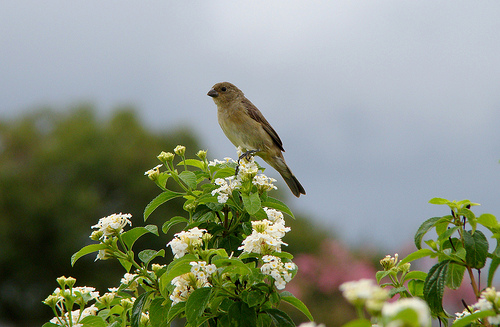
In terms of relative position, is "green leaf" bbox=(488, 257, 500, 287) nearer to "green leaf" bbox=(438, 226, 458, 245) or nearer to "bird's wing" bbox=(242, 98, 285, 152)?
"green leaf" bbox=(438, 226, 458, 245)

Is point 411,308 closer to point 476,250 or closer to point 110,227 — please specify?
point 476,250

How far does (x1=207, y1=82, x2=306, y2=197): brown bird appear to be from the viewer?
18.1ft

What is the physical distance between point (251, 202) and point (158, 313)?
70 centimetres

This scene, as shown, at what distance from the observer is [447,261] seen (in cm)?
224

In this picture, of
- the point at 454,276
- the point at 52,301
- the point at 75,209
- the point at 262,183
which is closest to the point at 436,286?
the point at 454,276

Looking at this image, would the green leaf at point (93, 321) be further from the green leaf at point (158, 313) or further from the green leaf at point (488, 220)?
the green leaf at point (488, 220)

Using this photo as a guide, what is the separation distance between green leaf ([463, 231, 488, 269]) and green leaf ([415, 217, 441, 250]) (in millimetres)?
150


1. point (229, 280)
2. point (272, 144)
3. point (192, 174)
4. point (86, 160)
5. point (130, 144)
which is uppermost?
point (130, 144)

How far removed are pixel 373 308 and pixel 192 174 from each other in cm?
179

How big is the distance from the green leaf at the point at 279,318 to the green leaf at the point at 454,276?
0.68 meters

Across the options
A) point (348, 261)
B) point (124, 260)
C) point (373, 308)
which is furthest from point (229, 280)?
point (348, 261)

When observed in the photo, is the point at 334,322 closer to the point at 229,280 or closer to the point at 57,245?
the point at 57,245

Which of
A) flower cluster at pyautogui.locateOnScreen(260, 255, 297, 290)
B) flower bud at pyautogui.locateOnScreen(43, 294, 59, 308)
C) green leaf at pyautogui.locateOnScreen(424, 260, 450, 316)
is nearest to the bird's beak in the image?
flower bud at pyautogui.locateOnScreen(43, 294, 59, 308)

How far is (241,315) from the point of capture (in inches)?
87.8
